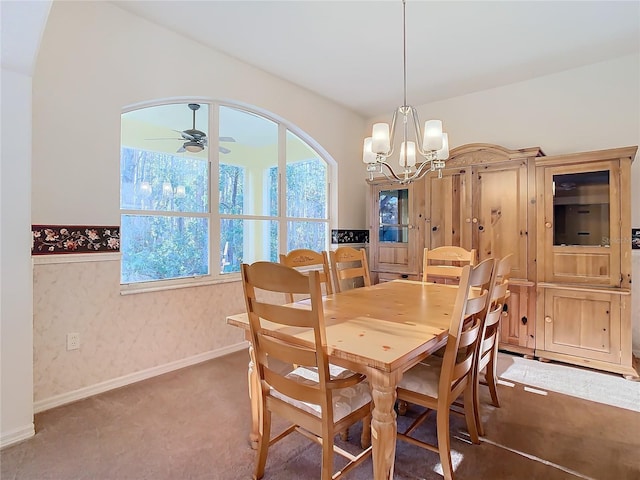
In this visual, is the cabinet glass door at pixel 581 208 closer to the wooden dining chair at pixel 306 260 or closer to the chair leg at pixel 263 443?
the wooden dining chair at pixel 306 260

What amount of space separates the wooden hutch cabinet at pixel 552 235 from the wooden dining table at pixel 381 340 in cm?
144

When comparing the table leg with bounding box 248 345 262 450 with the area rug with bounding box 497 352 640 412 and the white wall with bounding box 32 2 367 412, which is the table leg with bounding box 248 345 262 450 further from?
the area rug with bounding box 497 352 640 412

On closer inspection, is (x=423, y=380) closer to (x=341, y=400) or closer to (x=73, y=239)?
(x=341, y=400)

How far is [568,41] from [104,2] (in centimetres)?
369

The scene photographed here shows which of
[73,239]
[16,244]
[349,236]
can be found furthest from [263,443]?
[349,236]

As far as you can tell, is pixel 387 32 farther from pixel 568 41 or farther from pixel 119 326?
pixel 119 326

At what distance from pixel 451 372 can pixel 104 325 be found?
2.35m

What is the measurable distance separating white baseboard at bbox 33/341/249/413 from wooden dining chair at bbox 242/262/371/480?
5.04ft

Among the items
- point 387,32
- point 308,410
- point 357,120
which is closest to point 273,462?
point 308,410

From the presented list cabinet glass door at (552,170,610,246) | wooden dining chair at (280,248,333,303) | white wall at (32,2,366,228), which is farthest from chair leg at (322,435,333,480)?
cabinet glass door at (552,170,610,246)

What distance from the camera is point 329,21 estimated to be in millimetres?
2600

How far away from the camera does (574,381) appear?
8.57 feet

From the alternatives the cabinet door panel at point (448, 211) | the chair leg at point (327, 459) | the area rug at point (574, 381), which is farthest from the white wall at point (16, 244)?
the cabinet door panel at point (448, 211)

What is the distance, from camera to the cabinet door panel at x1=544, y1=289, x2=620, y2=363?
2.71 meters
